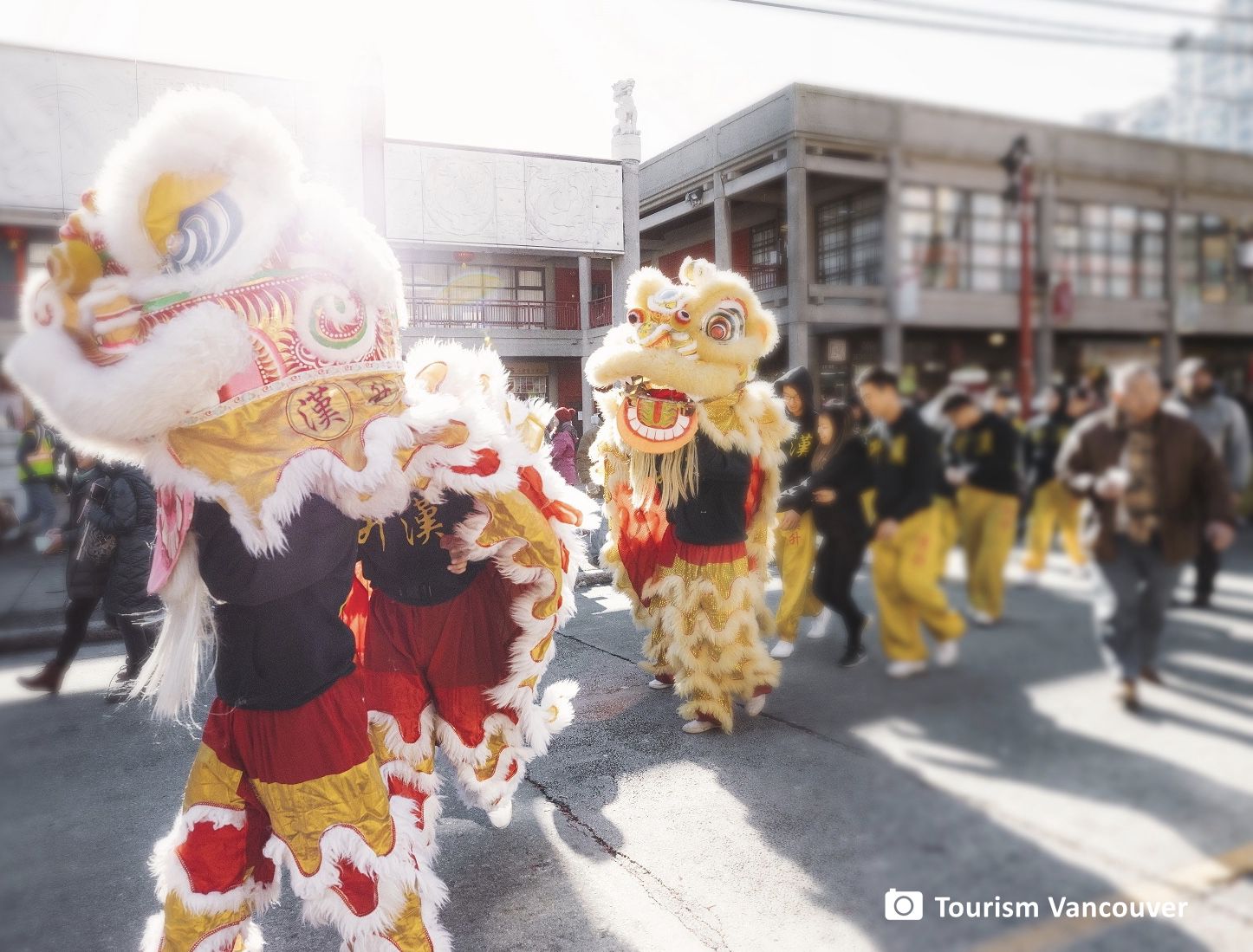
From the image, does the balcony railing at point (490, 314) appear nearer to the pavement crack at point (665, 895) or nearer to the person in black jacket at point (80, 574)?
the pavement crack at point (665, 895)

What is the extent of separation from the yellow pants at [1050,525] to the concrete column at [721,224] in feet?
2.28

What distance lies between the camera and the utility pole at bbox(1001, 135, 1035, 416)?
0.69 meters

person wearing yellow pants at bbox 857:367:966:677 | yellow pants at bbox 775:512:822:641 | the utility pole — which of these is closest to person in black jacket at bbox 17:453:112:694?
yellow pants at bbox 775:512:822:641

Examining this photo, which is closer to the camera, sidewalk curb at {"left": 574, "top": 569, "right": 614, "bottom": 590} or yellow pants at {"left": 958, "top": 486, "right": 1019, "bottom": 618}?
yellow pants at {"left": 958, "top": 486, "right": 1019, "bottom": 618}

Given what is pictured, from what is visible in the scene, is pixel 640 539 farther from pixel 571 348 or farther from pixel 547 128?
pixel 547 128

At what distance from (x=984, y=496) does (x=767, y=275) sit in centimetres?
59

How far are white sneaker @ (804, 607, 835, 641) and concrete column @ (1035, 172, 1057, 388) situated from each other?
1.52 ft

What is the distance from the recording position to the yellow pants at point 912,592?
77cm

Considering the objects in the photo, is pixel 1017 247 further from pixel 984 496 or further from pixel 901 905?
pixel 901 905

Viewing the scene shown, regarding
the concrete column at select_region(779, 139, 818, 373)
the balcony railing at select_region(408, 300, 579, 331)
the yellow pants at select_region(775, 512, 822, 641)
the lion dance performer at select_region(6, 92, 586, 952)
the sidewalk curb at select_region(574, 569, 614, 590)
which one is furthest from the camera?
the sidewalk curb at select_region(574, 569, 614, 590)

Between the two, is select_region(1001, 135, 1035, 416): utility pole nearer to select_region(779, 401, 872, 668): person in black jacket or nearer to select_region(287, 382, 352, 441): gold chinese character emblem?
select_region(779, 401, 872, 668): person in black jacket

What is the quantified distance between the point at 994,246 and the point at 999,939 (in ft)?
2.28

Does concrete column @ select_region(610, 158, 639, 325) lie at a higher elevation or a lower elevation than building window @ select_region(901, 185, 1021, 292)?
higher

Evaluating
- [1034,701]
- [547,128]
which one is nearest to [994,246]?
[1034,701]
